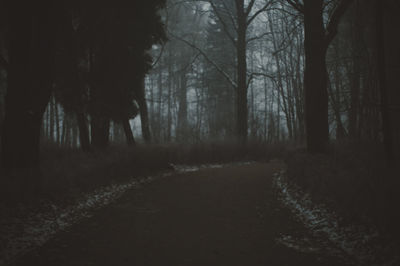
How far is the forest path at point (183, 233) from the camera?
432 cm

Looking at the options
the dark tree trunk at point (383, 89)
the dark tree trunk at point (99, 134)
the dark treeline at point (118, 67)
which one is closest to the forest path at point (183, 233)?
the dark tree trunk at point (383, 89)

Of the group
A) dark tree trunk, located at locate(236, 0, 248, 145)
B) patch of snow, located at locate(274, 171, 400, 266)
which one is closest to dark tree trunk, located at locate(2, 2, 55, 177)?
patch of snow, located at locate(274, 171, 400, 266)

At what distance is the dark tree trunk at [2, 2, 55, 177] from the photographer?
8.31 meters

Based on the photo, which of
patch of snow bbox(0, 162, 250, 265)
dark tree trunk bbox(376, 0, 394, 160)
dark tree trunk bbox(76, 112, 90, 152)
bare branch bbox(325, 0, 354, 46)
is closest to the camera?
patch of snow bbox(0, 162, 250, 265)

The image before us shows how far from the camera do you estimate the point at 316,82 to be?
1090 cm

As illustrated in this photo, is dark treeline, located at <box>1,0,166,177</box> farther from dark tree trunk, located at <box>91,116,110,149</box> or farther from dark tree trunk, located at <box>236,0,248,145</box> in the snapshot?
dark tree trunk, located at <box>236,0,248,145</box>

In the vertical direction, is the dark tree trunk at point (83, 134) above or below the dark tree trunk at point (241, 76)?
below

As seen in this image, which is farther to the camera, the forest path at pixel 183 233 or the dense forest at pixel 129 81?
the dense forest at pixel 129 81

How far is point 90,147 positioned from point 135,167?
356cm

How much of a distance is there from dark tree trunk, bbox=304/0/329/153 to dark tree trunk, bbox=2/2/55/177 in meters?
7.18

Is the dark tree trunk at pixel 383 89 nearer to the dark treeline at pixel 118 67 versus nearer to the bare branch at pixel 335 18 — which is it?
the dark treeline at pixel 118 67

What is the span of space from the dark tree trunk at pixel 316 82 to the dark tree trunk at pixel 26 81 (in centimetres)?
718

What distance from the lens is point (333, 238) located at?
16.3 ft

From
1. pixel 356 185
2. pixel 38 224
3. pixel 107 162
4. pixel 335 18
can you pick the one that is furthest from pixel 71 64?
pixel 356 185
